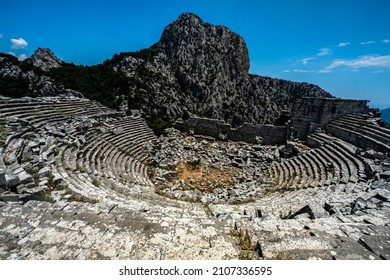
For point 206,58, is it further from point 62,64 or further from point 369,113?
point 369,113

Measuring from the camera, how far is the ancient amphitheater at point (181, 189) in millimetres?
4590

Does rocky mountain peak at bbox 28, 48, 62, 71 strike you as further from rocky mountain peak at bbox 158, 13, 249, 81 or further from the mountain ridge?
rocky mountain peak at bbox 158, 13, 249, 81

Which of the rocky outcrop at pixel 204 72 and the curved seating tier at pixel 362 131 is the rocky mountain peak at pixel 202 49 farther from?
the curved seating tier at pixel 362 131

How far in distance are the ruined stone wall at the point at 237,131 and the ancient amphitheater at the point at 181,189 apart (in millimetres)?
589

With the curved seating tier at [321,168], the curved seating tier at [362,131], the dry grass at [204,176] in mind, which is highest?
the curved seating tier at [362,131]

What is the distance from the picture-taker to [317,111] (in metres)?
21.8

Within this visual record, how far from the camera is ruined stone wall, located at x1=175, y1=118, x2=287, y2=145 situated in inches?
881

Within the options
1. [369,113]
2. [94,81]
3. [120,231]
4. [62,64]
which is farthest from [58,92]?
[369,113]

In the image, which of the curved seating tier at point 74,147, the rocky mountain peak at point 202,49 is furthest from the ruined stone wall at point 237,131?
the rocky mountain peak at point 202,49

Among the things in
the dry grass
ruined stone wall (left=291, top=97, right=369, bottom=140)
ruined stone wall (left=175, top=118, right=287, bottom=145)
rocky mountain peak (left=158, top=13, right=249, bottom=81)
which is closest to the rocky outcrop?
rocky mountain peak (left=158, top=13, right=249, bottom=81)

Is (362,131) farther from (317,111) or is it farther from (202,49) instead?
(202,49)

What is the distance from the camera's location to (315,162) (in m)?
14.7

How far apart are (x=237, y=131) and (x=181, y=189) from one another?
11586mm

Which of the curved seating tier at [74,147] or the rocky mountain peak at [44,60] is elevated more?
the rocky mountain peak at [44,60]
